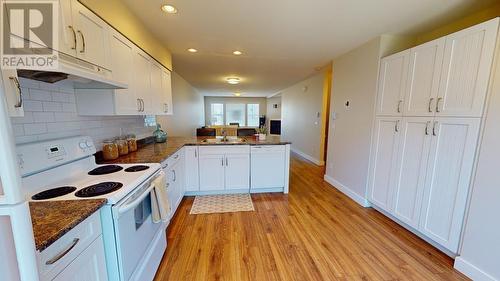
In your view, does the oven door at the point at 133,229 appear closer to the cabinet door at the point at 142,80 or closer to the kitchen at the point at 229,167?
the kitchen at the point at 229,167

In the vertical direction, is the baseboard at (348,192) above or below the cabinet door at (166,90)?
below

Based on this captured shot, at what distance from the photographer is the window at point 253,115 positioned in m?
11.1

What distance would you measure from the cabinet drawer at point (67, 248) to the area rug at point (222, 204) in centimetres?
176

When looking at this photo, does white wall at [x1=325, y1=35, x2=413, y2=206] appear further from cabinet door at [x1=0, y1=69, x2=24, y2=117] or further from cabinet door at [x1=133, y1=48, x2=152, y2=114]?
cabinet door at [x1=0, y1=69, x2=24, y2=117]

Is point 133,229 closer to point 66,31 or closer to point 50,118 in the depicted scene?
point 50,118

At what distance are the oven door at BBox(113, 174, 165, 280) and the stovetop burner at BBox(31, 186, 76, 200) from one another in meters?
0.34

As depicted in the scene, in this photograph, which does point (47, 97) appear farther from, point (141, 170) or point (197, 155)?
point (197, 155)

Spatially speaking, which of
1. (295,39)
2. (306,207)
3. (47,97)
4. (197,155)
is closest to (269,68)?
(295,39)

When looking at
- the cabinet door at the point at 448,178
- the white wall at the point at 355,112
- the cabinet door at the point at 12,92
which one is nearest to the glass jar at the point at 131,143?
the cabinet door at the point at 12,92

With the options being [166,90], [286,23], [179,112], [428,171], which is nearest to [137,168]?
[166,90]

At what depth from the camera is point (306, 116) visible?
593 centimetres

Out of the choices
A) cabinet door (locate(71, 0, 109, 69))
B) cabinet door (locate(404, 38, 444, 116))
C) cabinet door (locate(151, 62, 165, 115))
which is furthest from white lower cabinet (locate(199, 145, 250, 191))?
cabinet door (locate(404, 38, 444, 116))

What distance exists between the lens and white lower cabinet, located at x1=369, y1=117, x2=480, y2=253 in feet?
5.58

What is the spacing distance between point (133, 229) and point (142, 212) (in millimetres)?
170
